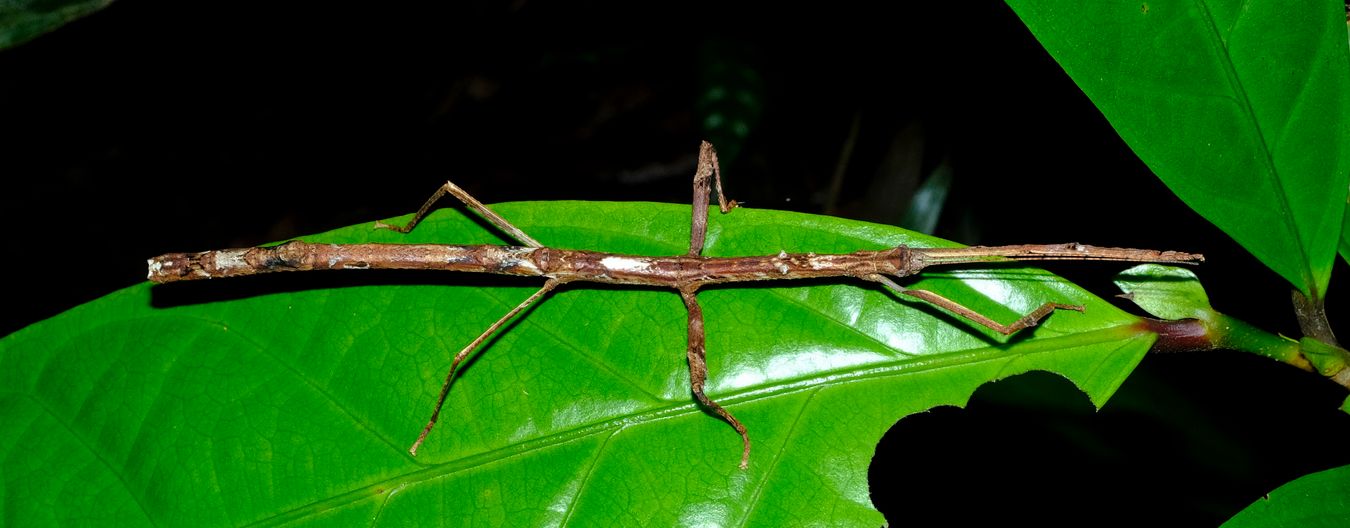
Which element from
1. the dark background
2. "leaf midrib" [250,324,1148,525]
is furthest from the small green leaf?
the dark background

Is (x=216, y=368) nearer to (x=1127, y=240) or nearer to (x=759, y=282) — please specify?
(x=759, y=282)

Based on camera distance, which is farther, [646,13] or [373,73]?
[373,73]

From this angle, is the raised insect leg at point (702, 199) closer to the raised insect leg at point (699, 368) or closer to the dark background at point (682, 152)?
the raised insect leg at point (699, 368)

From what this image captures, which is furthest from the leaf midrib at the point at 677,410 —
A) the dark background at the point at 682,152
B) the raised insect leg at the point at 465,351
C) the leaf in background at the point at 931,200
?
the leaf in background at the point at 931,200

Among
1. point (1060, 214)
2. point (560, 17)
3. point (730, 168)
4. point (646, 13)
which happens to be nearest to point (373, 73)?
point (560, 17)

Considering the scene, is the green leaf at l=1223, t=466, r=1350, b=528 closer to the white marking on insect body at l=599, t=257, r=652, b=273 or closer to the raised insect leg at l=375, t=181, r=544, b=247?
the white marking on insect body at l=599, t=257, r=652, b=273
